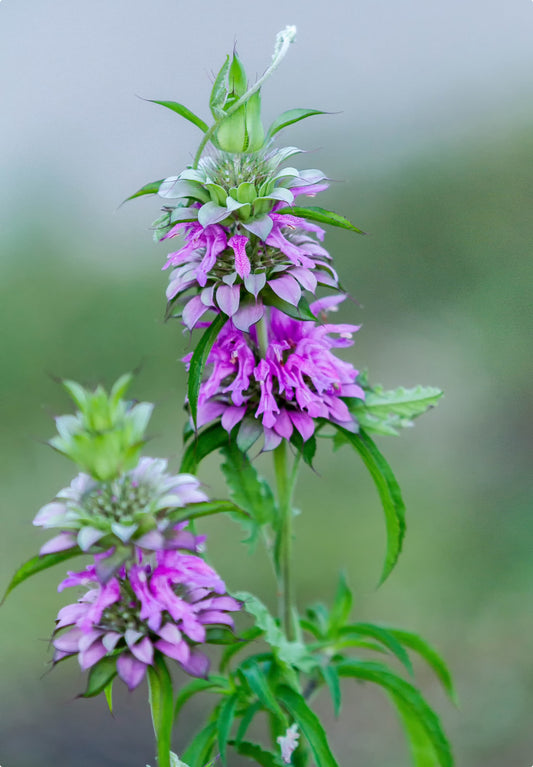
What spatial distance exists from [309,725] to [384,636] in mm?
264

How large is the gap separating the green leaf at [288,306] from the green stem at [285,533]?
281 mm

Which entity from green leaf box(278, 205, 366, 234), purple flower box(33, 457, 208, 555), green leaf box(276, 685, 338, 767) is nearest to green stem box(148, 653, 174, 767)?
purple flower box(33, 457, 208, 555)

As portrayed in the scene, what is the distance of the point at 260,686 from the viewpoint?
1.15 meters

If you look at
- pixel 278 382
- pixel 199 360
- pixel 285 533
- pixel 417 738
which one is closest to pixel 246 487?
pixel 285 533

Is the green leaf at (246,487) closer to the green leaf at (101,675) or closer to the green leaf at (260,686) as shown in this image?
the green leaf at (260,686)

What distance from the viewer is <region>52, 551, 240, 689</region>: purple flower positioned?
2.93 feet

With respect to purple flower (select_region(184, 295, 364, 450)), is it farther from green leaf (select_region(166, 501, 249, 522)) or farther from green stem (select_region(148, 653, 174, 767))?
green stem (select_region(148, 653, 174, 767))

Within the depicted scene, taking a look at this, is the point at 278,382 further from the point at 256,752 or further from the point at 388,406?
the point at 256,752

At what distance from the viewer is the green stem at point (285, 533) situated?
49.4 inches

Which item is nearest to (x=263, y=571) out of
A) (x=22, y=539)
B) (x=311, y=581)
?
(x=311, y=581)

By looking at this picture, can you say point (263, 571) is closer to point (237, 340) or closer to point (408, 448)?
point (408, 448)

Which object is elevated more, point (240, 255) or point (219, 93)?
point (219, 93)

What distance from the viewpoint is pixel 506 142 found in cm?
421

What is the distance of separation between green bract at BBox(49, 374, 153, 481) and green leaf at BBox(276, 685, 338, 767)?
1.83ft
